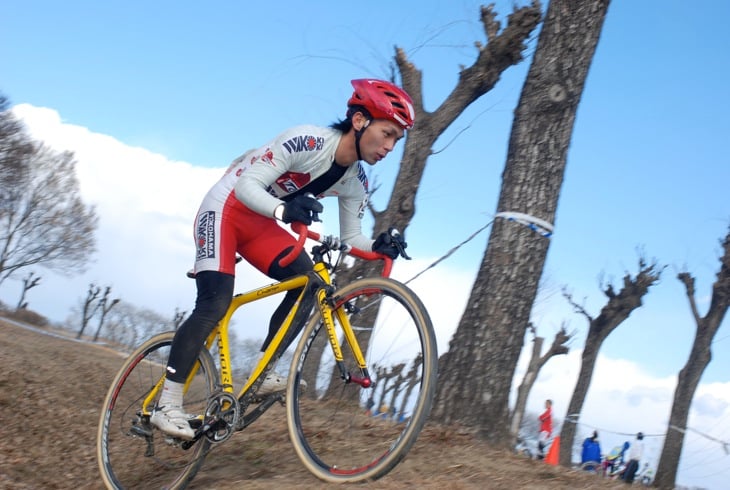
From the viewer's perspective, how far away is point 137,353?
210 inches

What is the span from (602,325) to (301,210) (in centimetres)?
1857

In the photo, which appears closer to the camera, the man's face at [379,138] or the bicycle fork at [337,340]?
the bicycle fork at [337,340]

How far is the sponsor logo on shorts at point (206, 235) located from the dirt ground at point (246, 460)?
147 centimetres

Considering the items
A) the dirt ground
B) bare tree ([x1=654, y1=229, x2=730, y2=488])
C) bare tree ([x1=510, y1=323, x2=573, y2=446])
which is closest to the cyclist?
the dirt ground

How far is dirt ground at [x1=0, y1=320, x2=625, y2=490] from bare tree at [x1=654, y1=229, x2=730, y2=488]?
41.4 feet

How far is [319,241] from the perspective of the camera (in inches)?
163

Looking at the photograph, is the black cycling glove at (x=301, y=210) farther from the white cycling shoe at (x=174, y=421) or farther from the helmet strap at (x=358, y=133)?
the white cycling shoe at (x=174, y=421)

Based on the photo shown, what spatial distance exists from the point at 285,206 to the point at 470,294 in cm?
266

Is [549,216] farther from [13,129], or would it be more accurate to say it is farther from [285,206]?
[13,129]

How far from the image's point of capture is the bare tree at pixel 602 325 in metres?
20.0

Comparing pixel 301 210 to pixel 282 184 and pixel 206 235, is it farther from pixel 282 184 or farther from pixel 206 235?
pixel 206 235

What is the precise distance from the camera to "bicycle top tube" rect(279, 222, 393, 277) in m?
4.00

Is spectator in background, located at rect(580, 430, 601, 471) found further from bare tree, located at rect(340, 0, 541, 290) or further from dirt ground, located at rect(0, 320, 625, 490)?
dirt ground, located at rect(0, 320, 625, 490)

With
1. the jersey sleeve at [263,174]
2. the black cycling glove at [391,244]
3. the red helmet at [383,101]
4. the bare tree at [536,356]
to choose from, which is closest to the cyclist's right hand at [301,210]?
the jersey sleeve at [263,174]
